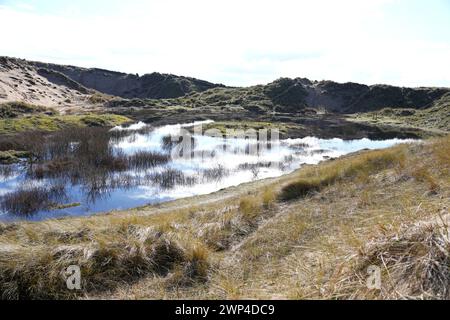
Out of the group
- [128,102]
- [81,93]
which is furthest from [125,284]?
[81,93]

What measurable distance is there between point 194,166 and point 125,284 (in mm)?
24208

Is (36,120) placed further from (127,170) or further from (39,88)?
(39,88)

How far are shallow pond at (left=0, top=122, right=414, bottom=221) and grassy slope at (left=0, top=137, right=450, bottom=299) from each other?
34.8 ft

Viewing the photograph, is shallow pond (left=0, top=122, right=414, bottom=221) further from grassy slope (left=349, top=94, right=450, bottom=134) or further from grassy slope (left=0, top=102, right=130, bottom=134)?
grassy slope (left=349, top=94, right=450, bottom=134)

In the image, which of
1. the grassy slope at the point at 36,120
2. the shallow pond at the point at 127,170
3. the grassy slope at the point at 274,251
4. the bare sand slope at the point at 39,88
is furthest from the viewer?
the bare sand slope at the point at 39,88

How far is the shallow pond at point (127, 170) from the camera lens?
20078 millimetres

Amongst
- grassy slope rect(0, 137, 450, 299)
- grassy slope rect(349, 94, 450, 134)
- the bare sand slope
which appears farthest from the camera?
the bare sand slope

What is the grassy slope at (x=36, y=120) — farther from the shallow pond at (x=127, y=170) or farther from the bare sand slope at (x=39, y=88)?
the bare sand slope at (x=39, y=88)

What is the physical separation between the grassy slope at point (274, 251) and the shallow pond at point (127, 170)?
10.6 m

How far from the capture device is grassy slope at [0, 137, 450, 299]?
177 inches

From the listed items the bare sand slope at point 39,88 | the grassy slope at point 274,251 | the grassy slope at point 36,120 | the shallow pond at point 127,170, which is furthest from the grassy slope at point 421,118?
the bare sand slope at point 39,88

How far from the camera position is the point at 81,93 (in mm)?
108750

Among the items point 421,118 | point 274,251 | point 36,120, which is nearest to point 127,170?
point 274,251

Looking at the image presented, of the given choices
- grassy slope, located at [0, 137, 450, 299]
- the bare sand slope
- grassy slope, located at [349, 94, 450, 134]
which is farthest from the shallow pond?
the bare sand slope
